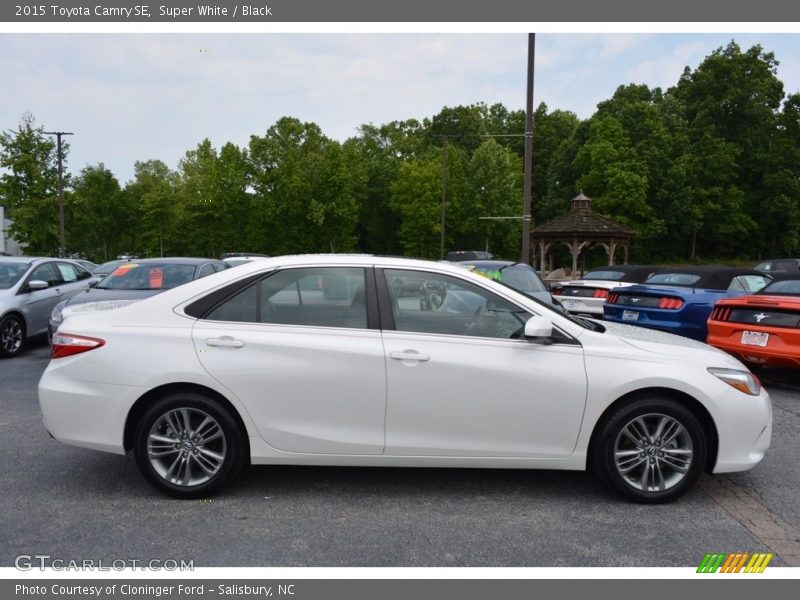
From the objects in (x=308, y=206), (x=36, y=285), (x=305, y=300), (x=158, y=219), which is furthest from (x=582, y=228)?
(x=158, y=219)

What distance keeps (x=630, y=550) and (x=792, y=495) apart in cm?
172

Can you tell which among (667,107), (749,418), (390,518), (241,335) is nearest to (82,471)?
(241,335)

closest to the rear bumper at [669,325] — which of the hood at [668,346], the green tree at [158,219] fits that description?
the hood at [668,346]

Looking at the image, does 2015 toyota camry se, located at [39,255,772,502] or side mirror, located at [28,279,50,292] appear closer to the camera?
2015 toyota camry se, located at [39,255,772,502]

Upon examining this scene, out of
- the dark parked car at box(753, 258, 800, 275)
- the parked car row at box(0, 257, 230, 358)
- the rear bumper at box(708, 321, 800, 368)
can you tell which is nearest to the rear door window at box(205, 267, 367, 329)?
the parked car row at box(0, 257, 230, 358)

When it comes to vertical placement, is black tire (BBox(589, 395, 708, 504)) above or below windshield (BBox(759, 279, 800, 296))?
below

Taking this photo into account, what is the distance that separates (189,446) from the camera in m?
3.96

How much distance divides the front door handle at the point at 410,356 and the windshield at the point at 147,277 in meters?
6.07

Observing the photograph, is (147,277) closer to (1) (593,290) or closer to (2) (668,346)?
(2) (668,346)

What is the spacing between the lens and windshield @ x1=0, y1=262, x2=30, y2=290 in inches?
391

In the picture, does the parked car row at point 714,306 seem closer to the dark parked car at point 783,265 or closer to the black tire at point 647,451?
the black tire at point 647,451

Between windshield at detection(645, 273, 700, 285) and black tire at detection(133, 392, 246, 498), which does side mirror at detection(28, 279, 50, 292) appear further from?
windshield at detection(645, 273, 700, 285)

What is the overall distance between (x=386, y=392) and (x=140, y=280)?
649 cm

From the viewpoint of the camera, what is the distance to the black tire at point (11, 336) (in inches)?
369
